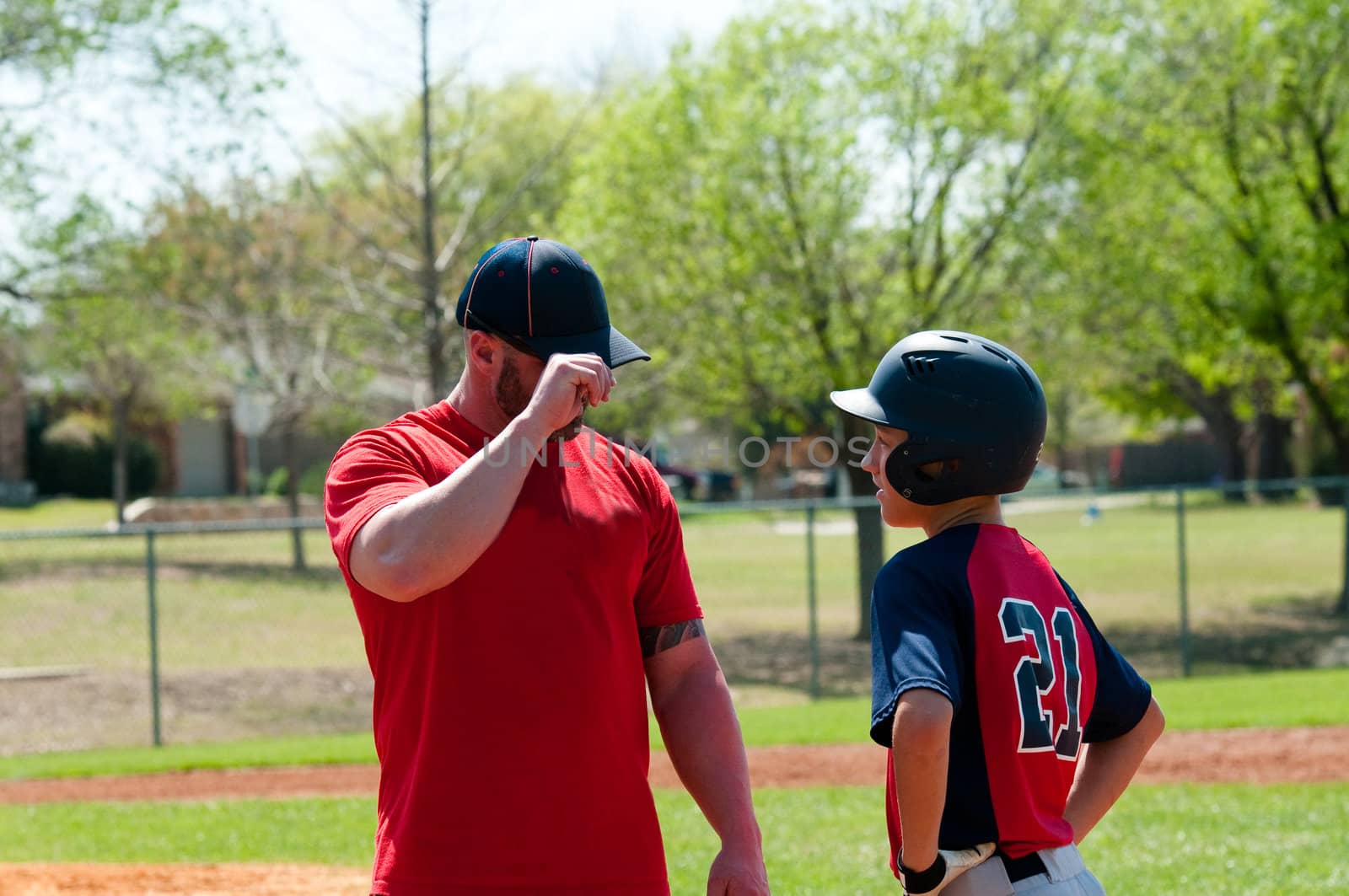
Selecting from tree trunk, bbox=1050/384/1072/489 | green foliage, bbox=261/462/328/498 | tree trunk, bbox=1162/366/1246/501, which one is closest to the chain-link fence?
green foliage, bbox=261/462/328/498

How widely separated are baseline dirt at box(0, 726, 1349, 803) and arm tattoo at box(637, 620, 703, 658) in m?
7.13

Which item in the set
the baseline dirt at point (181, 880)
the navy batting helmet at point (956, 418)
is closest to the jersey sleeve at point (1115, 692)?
the navy batting helmet at point (956, 418)

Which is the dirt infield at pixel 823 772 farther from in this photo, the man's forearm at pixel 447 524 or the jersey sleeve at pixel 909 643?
the man's forearm at pixel 447 524

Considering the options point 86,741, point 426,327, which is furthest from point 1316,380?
point 86,741

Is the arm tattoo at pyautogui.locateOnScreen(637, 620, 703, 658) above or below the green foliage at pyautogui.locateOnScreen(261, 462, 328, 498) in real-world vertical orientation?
above

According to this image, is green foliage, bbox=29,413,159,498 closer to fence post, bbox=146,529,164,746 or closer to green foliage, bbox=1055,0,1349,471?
fence post, bbox=146,529,164,746

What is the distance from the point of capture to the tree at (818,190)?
17812 mm

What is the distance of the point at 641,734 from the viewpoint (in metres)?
2.72

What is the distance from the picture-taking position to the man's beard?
2660 millimetres

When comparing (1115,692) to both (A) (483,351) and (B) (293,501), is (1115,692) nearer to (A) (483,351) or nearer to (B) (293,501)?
(A) (483,351)

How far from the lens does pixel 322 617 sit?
20.4 meters

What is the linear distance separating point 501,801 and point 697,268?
1635 cm

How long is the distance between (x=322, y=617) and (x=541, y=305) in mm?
18647

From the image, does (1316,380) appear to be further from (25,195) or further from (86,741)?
(25,195)
